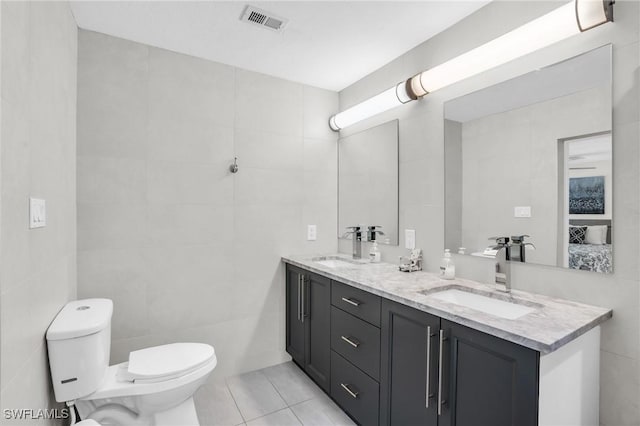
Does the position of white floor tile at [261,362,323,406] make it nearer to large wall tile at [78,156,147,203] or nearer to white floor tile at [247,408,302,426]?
white floor tile at [247,408,302,426]

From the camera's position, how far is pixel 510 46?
4.99 ft

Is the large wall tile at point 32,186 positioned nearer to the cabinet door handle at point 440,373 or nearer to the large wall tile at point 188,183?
the large wall tile at point 188,183

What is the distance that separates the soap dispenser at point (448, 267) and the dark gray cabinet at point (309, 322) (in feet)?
2.31

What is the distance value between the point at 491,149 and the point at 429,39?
2.81 ft

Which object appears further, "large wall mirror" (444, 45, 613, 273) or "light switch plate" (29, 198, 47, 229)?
"large wall mirror" (444, 45, 613, 273)

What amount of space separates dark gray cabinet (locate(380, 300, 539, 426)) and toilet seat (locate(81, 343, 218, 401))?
966 millimetres

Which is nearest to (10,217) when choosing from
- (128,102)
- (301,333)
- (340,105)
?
(128,102)

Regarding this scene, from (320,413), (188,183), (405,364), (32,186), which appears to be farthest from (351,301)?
(32,186)

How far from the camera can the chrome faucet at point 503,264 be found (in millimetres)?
1578

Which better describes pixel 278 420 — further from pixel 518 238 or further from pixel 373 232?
pixel 518 238

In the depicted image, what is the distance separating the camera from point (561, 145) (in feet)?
4.70

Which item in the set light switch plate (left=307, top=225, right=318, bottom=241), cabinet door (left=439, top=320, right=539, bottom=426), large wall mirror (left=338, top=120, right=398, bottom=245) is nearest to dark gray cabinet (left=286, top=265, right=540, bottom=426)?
cabinet door (left=439, top=320, right=539, bottom=426)

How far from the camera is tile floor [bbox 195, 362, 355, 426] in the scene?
1.91 meters

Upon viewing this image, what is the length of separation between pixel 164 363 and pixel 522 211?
1970 millimetres
